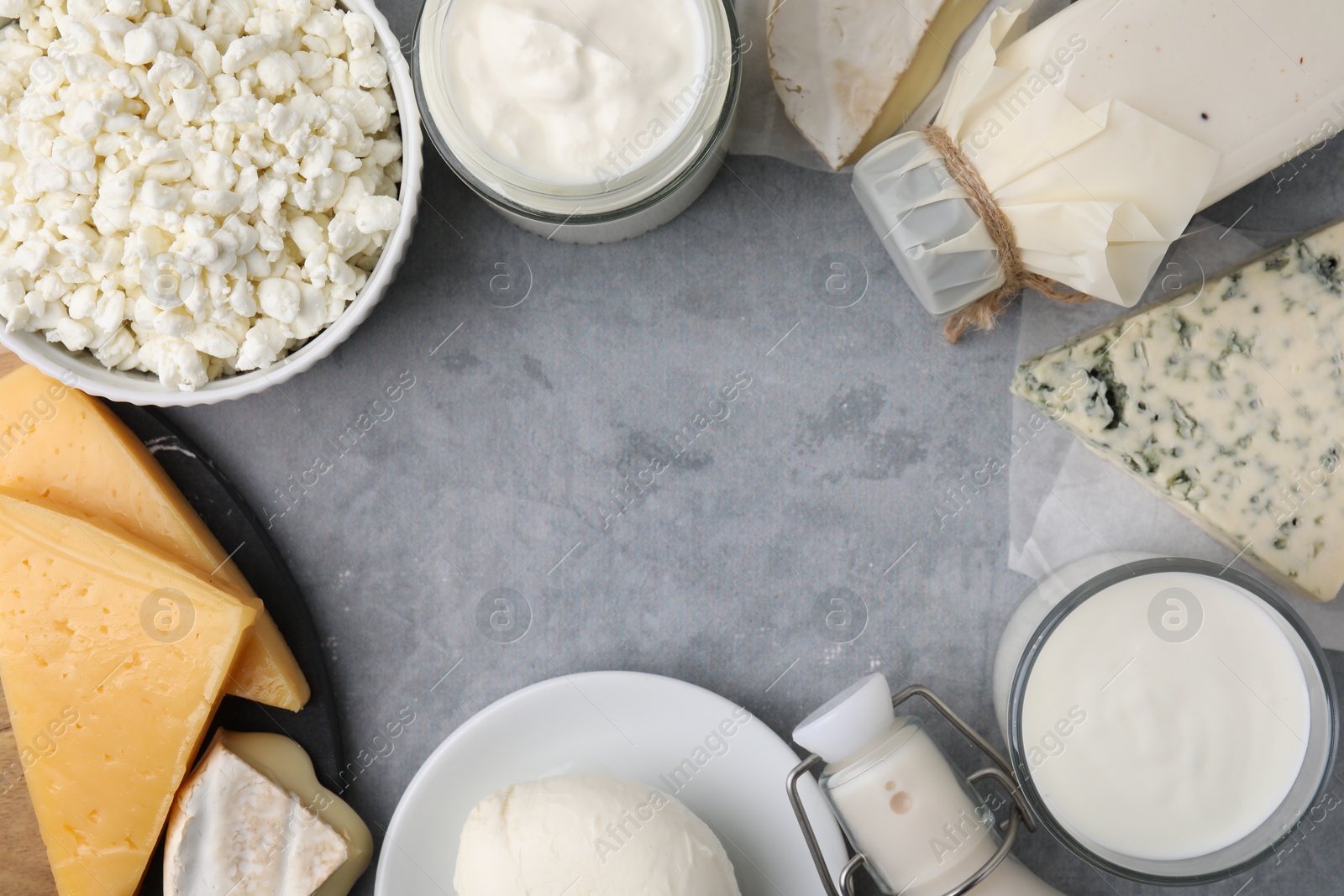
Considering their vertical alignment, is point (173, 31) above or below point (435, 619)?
above

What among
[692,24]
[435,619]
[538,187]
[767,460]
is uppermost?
[692,24]

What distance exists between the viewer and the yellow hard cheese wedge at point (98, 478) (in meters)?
0.86

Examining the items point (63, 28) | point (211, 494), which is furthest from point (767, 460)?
point (63, 28)

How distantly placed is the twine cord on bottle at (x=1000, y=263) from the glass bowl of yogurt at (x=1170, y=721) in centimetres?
26

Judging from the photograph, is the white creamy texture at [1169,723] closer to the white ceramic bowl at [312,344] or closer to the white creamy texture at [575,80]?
the white creamy texture at [575,80]

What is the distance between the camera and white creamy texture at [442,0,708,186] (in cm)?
69

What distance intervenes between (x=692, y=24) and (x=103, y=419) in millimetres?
654

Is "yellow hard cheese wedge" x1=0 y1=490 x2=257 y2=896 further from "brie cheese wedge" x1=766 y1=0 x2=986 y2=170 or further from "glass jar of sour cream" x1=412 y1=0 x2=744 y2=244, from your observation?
"brie cheese wedge" x1=766 y1=0 x2=986 y2=170

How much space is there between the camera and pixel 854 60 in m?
0.83

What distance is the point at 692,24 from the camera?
712 mm

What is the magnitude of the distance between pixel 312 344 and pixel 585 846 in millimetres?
485

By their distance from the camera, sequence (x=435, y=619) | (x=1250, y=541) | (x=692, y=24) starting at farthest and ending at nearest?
(x=435, y=619) → (x=1250, y=541) → (x=692, y=24)

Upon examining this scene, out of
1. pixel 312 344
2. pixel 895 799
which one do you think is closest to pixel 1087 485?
pixel 895 799

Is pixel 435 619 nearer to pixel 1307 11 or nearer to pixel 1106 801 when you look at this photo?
pixel 1106 801
